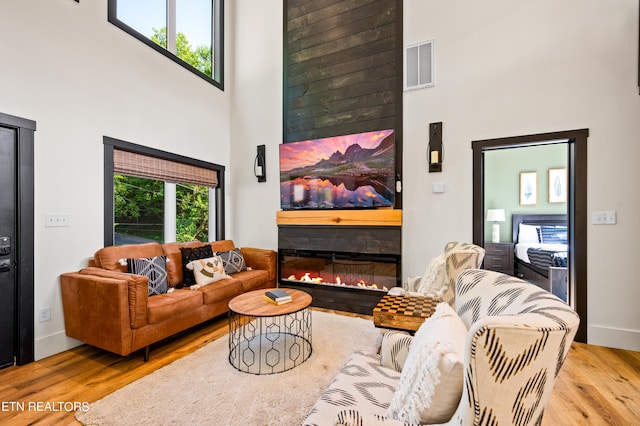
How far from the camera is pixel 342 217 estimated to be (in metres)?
3.71

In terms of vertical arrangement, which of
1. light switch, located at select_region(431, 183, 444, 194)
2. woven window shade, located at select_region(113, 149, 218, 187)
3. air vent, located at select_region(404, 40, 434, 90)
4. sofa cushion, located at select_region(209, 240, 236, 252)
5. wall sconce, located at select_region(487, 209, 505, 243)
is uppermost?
air vent, located at select_region(404, 40, 434, 90)

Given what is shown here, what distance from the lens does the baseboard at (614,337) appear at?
259cm

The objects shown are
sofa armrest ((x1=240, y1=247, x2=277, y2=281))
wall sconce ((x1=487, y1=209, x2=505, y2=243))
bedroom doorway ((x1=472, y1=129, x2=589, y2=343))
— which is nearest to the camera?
bedroom doorway ((x1=472, y1=129, x2=589, y2=343))

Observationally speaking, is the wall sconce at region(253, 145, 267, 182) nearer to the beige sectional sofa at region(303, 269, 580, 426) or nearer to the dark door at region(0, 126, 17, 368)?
the dark door at region(0, 126, 17, 368)

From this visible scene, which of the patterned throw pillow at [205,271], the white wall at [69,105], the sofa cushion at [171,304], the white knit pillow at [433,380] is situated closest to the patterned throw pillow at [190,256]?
the patterned throw pillow at [205,271]

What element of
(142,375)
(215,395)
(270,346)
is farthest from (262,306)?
(142,375)

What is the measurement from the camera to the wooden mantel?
346 cm

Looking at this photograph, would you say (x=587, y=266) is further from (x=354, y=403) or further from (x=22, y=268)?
(x=22, y=268)

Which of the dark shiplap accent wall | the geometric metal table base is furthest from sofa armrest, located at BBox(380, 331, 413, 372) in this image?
the dark shiplap accent wall

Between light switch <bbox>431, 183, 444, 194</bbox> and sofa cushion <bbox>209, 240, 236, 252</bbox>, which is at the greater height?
light switch <bbox>431, 183, 444, 194</bbox>

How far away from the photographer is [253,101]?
448 cm

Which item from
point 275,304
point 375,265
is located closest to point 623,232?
point 375,265

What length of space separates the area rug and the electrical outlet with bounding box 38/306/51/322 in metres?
1.18

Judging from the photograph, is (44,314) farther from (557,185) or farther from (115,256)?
(557,185)
